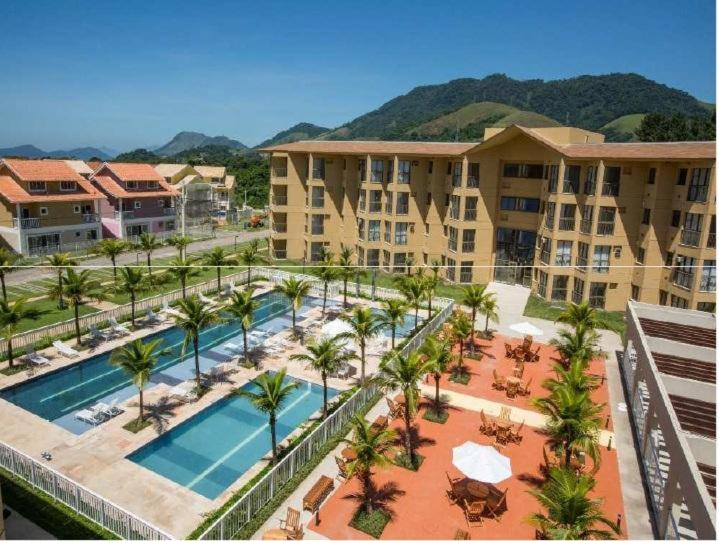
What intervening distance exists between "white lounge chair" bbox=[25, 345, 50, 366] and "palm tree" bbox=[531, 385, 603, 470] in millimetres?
23565

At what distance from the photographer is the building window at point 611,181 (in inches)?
1376

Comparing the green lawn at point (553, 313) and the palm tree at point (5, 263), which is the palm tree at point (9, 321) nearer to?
the palm tree at point (5, 263)

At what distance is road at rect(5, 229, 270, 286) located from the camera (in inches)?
1580

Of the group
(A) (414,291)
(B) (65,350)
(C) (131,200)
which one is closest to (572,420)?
(A) (414,291)

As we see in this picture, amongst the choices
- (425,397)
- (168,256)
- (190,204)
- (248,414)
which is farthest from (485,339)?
(190,204)

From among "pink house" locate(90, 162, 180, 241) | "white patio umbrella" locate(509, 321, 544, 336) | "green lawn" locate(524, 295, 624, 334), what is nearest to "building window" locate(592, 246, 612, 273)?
"green lawn" locate(524, 295, 624, 334)

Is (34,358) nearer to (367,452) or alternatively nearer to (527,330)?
(367,452)

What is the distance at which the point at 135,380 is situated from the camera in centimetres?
2011

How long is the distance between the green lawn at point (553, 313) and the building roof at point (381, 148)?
13.3 m

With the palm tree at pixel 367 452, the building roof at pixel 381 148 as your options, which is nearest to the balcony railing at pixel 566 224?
the building roof at pixel 381 148

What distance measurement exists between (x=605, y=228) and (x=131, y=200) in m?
49.3

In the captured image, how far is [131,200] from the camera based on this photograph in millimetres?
57594

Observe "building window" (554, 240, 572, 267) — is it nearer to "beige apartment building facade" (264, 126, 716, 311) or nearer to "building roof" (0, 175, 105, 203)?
"beige apartment building facade" (264, 126, 716, 311)

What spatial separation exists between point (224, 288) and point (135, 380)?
19.9m
